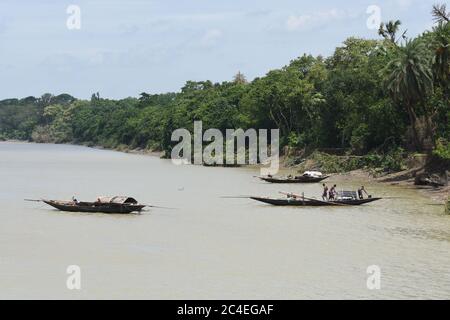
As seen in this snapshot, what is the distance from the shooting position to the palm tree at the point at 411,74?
69500mm

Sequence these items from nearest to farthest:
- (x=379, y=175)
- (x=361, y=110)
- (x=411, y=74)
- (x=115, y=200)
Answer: (x=115, y=200), (x=411, y=74), (x=379, y=175), (x=361, y=110)

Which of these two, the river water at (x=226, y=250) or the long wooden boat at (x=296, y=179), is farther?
the long wooden boat at (x=296, y=179)

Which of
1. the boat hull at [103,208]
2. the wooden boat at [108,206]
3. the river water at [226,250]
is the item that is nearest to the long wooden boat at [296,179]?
the river water at [226,250]

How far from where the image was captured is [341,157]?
282 feet

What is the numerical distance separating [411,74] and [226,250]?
39.1 meters

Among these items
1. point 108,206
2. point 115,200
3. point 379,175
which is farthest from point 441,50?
point 108,206

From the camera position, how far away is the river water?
2897 centimetres

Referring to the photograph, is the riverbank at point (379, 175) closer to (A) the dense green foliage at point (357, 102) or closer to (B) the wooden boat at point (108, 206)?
(A) the dense green foliage at point (357, 102)

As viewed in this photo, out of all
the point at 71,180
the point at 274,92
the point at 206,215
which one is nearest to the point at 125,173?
the point at 71,180

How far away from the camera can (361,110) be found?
3401 inches

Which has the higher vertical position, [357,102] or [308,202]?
[357,102]

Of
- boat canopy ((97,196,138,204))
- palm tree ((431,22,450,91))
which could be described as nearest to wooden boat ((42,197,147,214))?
boat canopy ((97,196,138,204))

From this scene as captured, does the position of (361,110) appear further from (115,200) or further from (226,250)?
(226,250)

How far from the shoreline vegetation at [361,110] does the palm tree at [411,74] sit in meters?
0.09
